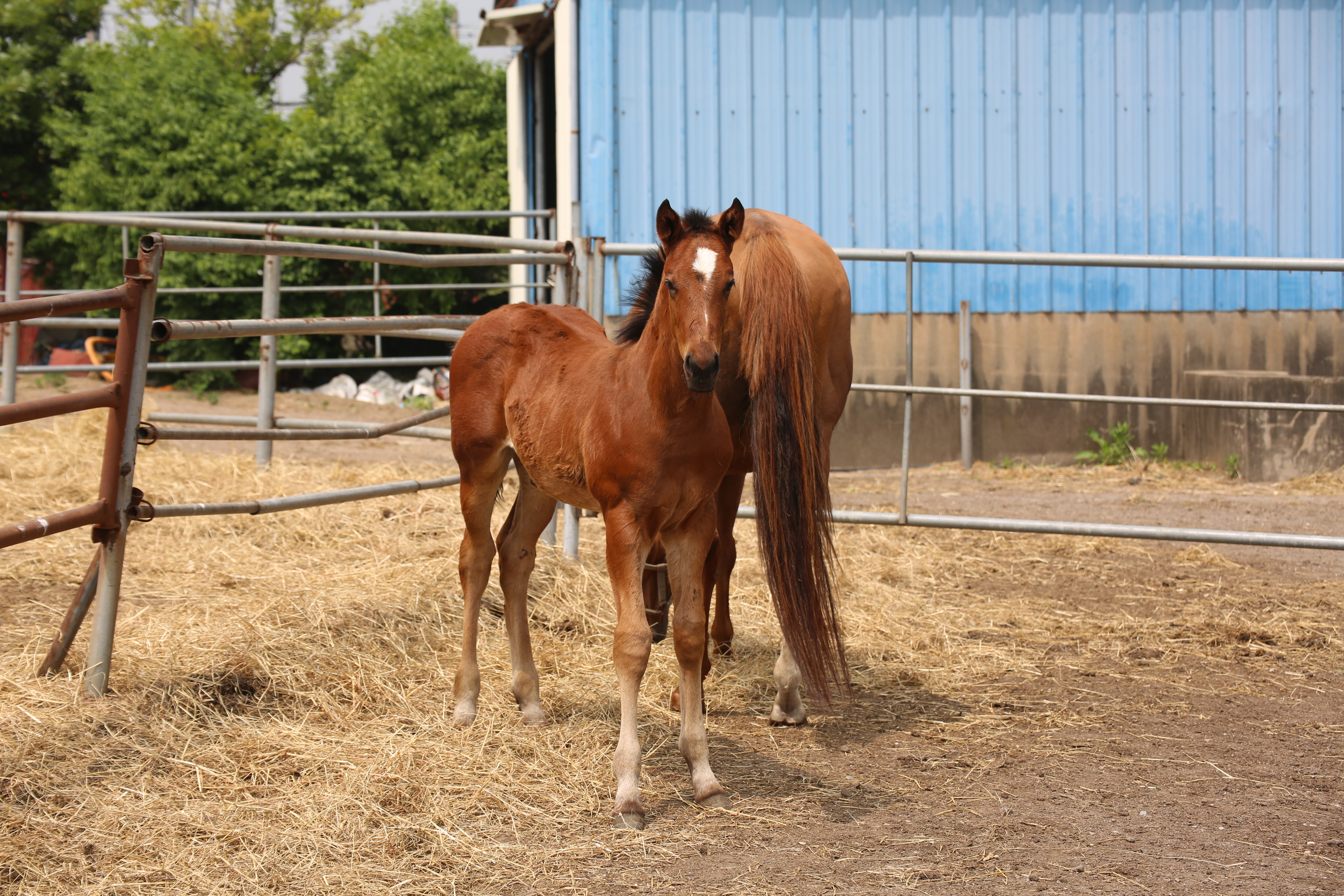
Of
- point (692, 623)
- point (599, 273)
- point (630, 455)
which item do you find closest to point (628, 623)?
point (692, 623)

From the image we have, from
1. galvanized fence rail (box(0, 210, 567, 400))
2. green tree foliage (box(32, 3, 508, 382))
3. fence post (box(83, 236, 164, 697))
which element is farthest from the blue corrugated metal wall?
fence post (box(83, 236, 164, 697))

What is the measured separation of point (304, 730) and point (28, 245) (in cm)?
1153

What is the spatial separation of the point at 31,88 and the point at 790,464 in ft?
47.8

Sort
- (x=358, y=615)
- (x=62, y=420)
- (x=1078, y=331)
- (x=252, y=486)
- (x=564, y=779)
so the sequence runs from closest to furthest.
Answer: (x=564, y=779)
(x=358, y=615)
(x=252, y=486)
(x=62, y=420)
(x=1078, y=331)

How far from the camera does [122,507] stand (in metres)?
3.42

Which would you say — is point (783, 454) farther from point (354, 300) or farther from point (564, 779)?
point (354, 300)

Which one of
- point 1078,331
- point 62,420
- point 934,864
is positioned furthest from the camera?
point 1078,331

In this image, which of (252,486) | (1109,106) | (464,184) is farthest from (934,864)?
(464,184)

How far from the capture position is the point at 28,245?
12.4 metres

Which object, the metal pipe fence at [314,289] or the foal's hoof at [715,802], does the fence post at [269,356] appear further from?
the foal's hoof at [715,802]

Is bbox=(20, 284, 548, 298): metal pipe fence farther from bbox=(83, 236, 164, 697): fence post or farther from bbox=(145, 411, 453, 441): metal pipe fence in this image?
bbox=(145, 411, 453, 441): metal pipe fence

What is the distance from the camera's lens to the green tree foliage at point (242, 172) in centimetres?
1146

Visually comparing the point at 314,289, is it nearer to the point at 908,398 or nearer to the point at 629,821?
the point at 908,398

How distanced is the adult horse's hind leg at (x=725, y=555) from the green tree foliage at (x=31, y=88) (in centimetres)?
1269
